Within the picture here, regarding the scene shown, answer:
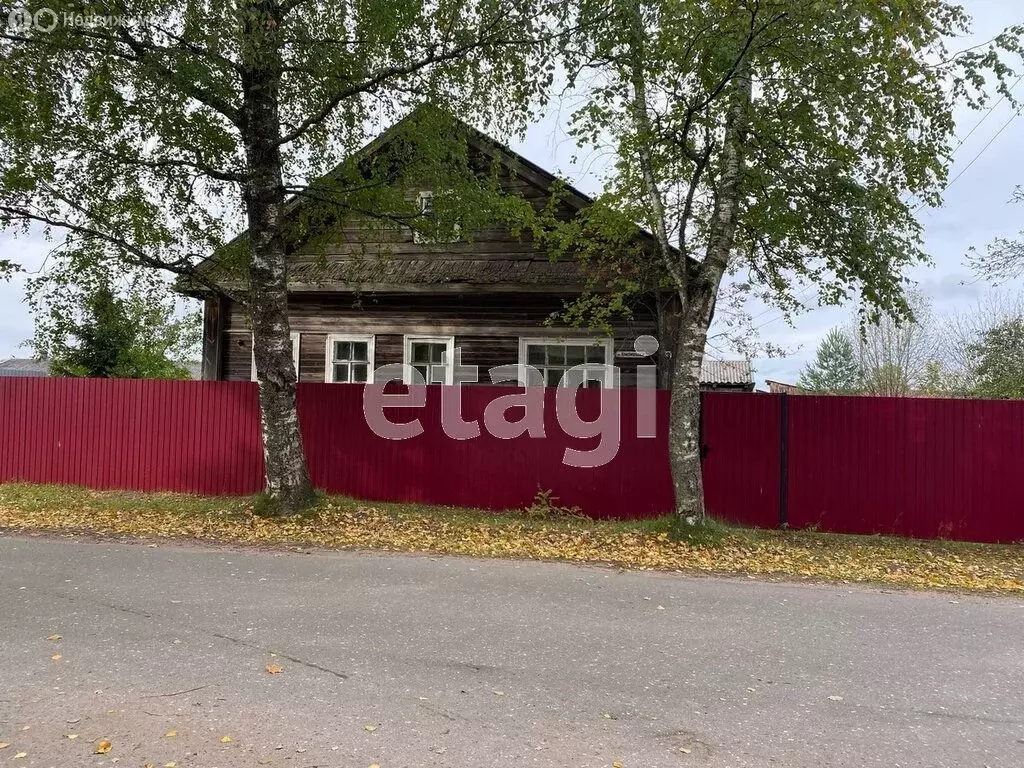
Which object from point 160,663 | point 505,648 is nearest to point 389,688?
point 505,648

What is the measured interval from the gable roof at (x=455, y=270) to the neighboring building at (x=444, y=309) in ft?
0.08

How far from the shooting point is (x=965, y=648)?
5.21 m

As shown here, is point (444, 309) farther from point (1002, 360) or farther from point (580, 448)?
point (1002, 360)

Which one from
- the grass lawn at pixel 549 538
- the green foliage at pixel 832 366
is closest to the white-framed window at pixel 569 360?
the grass lawn at pixel 549 538

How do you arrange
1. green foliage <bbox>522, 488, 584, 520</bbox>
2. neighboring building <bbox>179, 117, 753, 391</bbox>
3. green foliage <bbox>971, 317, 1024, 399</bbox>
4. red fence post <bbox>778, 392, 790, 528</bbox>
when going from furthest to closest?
green foliage <bbox>971, 317, 1024, 399</bbox>
neighboring building <bbox>179, 117, 753, 391</bbox>
green foliage <bbox>522, 488, 584, 520</bbox>
red fence post <bbox>778, 392, 790, 528</bbox>

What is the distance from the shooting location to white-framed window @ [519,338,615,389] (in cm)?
1381

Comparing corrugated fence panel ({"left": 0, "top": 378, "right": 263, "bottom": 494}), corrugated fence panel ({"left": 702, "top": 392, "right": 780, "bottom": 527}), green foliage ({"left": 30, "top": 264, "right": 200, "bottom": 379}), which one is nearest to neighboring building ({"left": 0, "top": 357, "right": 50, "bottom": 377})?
green foliage ({"left": 30, "top": 264, "right": 200, "bottom": 379})

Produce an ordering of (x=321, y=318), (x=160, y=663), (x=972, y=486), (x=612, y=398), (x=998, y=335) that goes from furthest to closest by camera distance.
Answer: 1. (x=998, y=335)
2. (x=321, y=318)
3. (x=612, y=398)
4. (x=972, y=486)
5. (x=160, y=663)

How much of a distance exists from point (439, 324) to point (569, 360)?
114 inches

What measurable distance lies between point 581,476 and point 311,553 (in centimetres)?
467

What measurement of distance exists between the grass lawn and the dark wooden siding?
4.26m

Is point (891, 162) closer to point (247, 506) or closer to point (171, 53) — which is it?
point (171, 53)

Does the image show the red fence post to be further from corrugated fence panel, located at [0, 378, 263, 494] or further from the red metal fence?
corrugated fence panel, located at [0, 378, 263, 494]

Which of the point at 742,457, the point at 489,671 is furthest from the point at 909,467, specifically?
the point at 489,671
